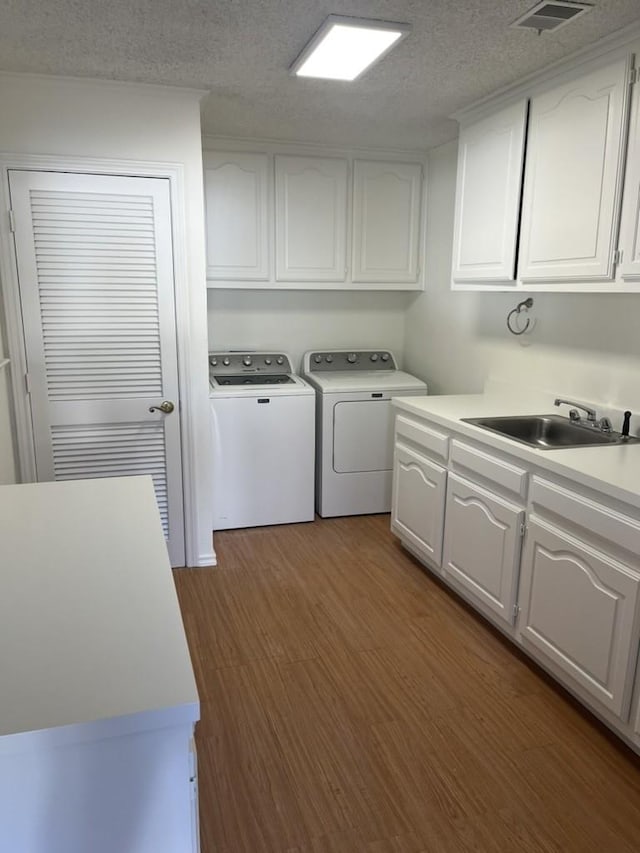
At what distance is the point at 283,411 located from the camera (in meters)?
3.79

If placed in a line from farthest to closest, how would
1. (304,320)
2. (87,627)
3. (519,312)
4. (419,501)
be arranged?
(304,320) → (519,312) → (419,501) → (87,627)

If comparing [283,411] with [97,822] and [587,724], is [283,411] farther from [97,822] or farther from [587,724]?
[97,822]

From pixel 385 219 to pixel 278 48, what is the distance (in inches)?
73.1

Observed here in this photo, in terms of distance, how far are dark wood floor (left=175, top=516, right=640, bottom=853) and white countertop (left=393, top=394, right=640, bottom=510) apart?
0.86 m

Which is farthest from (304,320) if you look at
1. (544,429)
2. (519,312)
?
(544,429)

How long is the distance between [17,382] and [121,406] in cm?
48

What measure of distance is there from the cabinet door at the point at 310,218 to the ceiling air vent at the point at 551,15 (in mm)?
1920

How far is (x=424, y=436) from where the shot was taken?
311 centimetres

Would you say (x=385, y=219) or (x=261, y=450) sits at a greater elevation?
(x=385, y=219)

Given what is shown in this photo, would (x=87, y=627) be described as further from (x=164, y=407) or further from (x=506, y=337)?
(x=506, y=337)

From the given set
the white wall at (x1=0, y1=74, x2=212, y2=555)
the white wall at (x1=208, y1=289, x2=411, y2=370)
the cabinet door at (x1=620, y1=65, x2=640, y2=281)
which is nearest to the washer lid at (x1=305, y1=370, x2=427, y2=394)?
the white wall at (x1=208, y1=289, x2=411, y2=370)

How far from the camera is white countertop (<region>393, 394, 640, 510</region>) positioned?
1.97 metres

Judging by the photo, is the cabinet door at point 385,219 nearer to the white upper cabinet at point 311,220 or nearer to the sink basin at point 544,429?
the white upper cabinet at point 311,220

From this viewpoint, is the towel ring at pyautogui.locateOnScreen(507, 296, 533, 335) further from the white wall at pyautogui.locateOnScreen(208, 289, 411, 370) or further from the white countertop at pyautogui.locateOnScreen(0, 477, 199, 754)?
the white countertop at pyautogui.locateOnScreen(0, 477, 199, 754)
